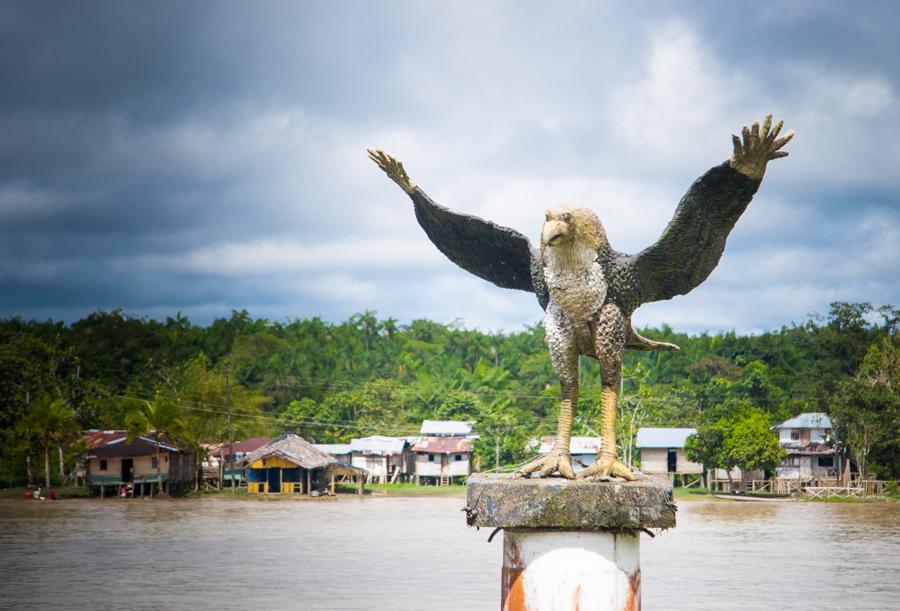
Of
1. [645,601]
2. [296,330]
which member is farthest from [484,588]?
[296,330]

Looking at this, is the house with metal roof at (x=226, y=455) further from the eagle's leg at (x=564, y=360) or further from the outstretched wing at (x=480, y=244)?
the eagle's leg at (x=564, y=360)

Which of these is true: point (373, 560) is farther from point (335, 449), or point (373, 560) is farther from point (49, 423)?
point (335, 449)

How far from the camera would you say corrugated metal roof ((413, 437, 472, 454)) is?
190 ft

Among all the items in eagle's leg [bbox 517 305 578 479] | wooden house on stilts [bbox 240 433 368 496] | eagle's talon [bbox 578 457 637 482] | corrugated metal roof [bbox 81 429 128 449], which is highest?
eagle's leg [bbox 517 305 578 479]

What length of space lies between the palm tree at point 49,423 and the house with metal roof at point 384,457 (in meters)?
16.3

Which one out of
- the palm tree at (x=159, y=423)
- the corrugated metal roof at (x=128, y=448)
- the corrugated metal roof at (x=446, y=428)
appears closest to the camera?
the palm tree at (x=159, y=423)

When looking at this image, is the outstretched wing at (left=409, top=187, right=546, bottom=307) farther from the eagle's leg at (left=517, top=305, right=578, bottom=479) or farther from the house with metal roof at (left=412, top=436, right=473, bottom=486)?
the house with metal roof at (left=412, top=436, right=473, bottom=486)

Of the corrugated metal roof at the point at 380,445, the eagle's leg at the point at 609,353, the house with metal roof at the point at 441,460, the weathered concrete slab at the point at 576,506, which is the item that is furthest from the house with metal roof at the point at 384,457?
the weathered concrete slab at the point at 576,506

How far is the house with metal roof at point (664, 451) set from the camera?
54312 millimetres

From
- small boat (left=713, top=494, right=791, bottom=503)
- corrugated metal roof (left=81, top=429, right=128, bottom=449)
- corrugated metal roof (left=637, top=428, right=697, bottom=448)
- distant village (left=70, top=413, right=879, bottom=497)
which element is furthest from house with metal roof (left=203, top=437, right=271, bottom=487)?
small boat (left=713, top=494, right=791, bottom=503)

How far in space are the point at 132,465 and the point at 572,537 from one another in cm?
5398

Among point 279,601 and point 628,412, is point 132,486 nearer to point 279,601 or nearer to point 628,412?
point 628,412

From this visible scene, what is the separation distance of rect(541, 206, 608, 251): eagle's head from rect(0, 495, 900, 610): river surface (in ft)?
51.7

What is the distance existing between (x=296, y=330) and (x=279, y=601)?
69.2 m
